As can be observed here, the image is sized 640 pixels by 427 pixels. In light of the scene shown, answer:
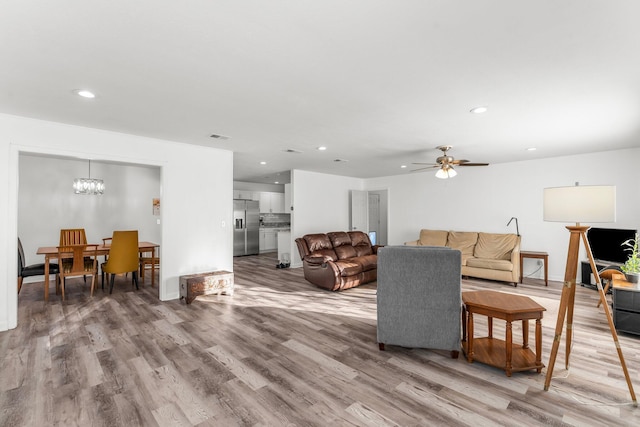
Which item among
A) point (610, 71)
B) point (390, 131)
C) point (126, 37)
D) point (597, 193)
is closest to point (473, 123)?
point (390, 131)

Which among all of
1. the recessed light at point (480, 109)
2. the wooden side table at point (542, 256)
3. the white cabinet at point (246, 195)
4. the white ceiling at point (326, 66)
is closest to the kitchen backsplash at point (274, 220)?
the white cabinet at point (246, 195)

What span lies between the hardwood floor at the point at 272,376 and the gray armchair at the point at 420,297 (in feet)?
0.64

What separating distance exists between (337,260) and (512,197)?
12.8ft

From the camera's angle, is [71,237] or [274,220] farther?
[274,220]

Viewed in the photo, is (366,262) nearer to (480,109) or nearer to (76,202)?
(480,109)

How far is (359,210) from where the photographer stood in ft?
28.1

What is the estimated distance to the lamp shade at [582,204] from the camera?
2139 mm

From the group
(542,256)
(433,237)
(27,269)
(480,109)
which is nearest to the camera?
(480,109)

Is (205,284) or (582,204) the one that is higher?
(582,204)

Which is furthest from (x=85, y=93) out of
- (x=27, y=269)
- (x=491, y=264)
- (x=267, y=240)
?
(x=267, y=240)

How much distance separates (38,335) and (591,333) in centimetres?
592

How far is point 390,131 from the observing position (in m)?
4.00

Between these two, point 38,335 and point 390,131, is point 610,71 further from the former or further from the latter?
point 38,335

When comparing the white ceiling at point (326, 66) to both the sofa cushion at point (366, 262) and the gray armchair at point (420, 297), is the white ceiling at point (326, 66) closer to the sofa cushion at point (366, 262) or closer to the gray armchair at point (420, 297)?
the gray armchair at point (420, 297)
